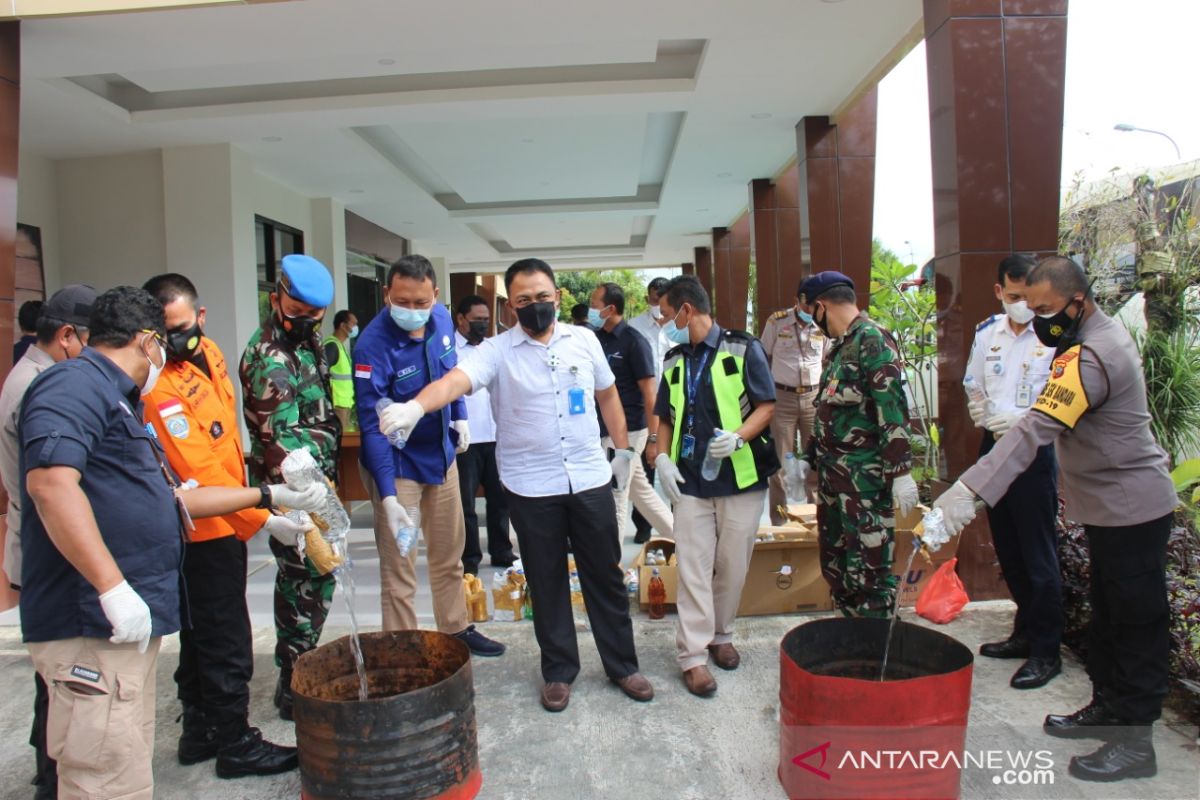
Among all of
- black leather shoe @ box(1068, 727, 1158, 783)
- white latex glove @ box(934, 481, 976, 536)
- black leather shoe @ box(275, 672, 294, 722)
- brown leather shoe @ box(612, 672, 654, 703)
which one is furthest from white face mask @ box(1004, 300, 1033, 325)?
black leather shoe @ box(275, 672, 294, 722)

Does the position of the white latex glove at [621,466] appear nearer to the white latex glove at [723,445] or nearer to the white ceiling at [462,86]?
the white latex glove at [723,445]

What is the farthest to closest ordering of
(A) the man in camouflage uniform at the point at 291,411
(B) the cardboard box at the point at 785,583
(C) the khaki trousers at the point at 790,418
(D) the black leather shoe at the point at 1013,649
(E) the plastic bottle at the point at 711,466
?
(C) the khaki trousers at the point at 790,418
(B) the cardboard box at the point at 785,583
(D) the black leather shoe at the point at 1013,649
(E) the plastic bottle at the point at 711,466
(A) the man in camouflage uniform at the point at 291,411

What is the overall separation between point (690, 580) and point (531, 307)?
1.38 metres

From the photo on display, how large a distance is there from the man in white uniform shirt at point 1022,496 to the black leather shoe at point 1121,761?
68 centimetres

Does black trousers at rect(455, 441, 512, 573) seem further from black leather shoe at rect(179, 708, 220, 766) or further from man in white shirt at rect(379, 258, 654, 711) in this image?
black leather shoe at rect(179, 708, 220, 766)

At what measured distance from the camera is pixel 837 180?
27.6 feet

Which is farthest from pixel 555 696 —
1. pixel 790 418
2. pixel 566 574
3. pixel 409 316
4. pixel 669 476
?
pixel 790 418

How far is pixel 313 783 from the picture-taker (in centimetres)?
238

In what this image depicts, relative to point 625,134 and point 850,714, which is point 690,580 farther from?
point 625,134

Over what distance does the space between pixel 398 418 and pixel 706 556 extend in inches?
59.2

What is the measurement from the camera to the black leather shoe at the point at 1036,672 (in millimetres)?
3393

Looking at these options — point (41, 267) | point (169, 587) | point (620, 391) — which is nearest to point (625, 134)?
point (620, 391)

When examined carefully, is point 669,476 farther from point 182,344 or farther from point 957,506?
point 182,344

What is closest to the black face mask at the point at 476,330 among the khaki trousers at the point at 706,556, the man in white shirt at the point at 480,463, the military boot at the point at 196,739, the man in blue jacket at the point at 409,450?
the man in white shirt at the point at 480,463
